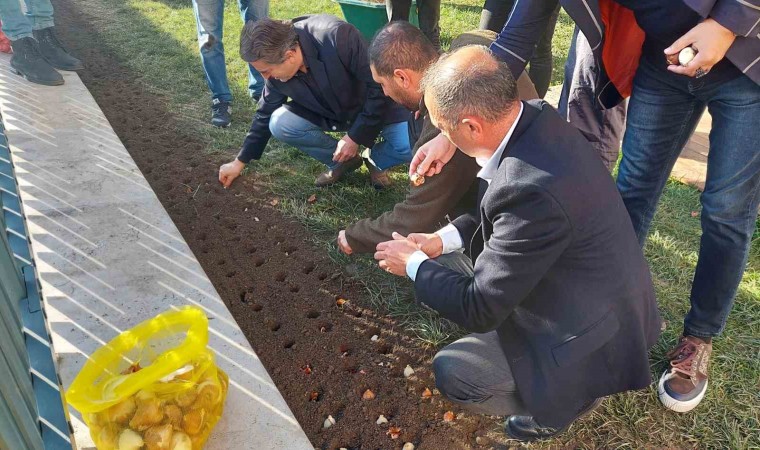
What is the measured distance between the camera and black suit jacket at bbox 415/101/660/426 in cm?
147

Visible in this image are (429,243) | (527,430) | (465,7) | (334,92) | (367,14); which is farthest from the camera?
(465,7)

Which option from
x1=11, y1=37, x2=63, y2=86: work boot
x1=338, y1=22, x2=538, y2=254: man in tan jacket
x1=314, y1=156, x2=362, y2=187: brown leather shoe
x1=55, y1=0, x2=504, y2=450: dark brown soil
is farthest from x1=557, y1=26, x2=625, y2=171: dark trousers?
x1=11, y1=37, x2=63, y2=86: work boot

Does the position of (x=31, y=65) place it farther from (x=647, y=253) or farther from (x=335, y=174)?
(x=647, y=253)

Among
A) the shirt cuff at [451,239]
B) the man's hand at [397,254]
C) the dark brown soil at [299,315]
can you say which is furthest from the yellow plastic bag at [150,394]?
the shirt cuff at [451,239]

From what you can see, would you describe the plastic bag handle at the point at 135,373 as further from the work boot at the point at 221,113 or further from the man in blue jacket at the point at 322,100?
the work boot at the point at 221,113

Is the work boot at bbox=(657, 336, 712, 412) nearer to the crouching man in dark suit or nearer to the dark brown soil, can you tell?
the crouching man in dark suit

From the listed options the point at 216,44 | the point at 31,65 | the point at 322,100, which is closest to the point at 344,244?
the point at 322,100

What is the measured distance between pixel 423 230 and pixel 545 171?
38.0 inches

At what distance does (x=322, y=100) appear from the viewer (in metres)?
3.25

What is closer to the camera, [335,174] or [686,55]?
[686,55]

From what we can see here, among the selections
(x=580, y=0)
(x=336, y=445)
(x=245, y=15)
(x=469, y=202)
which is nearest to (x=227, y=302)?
(x=336, y=445)

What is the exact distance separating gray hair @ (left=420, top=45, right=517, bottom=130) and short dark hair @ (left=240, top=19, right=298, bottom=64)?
5.17 ft

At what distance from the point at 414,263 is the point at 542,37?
2.65m

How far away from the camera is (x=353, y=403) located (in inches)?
85.9
